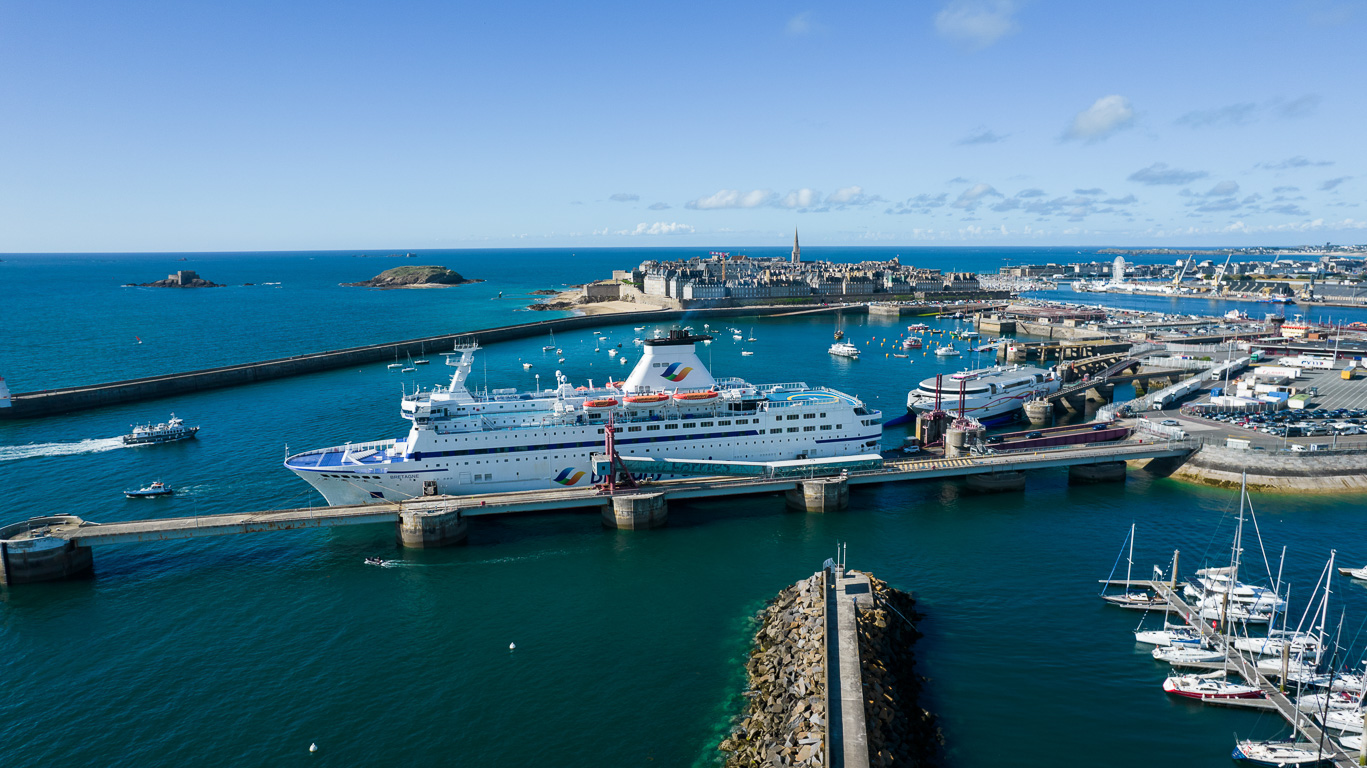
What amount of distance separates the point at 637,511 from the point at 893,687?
16491 mm

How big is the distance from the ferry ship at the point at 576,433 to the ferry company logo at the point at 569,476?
55 millimetres

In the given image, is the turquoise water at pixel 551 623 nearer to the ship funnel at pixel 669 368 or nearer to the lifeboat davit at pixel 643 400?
the lifeboat davit at pixel 643 400

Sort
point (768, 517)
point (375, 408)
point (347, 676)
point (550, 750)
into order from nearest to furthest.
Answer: point (550, 750) < point (347, 676) < point (768, 517) < point (375, 408)

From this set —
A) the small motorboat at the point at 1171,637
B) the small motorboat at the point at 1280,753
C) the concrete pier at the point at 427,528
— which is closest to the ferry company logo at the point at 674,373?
the concrete pier at the point at 427,528

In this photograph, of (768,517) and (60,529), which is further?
(768,517)

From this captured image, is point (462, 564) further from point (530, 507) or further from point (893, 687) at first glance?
point (893, 687)

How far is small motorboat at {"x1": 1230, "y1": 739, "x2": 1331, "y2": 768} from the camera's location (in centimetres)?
1961

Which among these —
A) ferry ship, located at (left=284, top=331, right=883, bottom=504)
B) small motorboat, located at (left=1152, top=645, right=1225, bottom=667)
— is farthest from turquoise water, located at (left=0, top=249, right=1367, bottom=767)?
ferry ship, located at (left=284, top=331, right=883, bottom=504)

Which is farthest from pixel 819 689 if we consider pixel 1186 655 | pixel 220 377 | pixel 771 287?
pixel 771 287

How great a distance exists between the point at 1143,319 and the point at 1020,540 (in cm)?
10210

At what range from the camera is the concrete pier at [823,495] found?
38.4 metres

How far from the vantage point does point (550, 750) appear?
21.2 meters

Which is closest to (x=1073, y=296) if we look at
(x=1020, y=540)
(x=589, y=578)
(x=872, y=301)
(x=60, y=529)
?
(x=872, y=301)

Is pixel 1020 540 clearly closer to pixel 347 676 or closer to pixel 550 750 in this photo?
pixel 550 750
